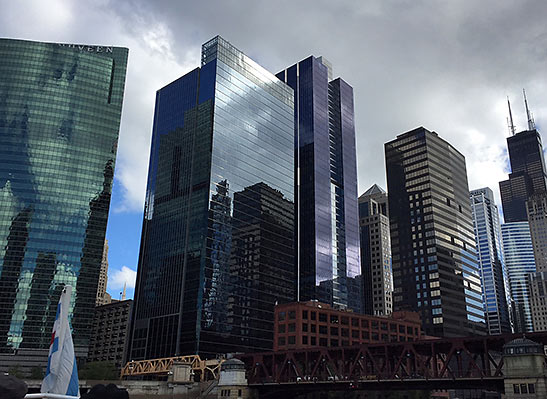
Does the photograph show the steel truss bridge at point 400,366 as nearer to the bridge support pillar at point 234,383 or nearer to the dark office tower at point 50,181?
the bridge support pillar at point 234,383

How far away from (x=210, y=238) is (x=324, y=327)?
149 ft

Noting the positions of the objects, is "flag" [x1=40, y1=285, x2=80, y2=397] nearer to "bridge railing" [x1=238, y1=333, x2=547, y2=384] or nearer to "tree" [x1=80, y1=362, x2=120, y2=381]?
"bridge railing" [x1=238, y1=333, x2=547, y2=384]

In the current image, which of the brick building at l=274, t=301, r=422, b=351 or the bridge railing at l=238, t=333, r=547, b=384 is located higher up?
the brick building at l=274, t=301, r=422, b=351

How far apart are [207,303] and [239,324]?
14.6 metres

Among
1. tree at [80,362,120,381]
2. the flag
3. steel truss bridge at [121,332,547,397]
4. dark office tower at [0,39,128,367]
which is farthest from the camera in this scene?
dark office tower at [0,39,128,367]

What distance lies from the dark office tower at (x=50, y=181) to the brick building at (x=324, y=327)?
64705 millimetres

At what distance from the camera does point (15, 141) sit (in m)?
174

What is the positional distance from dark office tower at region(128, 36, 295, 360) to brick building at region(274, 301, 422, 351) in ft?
79.8

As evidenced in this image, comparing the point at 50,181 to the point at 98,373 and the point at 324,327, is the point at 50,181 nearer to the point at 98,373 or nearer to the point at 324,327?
the point at 98,373

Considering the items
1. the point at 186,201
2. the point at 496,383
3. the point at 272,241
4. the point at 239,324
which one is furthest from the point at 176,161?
the point at 496,383

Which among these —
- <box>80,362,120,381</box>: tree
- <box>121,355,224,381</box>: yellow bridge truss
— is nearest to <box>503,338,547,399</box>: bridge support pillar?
<box>121,355,224,381</box>: yellow bridge truss

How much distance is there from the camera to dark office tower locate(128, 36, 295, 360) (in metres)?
166

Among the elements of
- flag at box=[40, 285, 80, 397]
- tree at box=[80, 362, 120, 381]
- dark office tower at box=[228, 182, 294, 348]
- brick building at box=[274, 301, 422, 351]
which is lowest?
flag at box=[40, 285, 80, 397]

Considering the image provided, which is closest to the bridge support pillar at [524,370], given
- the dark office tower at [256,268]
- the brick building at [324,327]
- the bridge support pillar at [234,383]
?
the bridge support pillar at [234,383]
